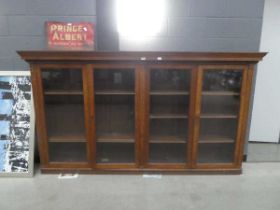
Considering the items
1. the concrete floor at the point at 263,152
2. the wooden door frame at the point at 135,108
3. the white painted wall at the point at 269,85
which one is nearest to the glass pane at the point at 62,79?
the wooden door frame at the point at 135,108

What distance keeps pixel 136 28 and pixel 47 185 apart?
198cm

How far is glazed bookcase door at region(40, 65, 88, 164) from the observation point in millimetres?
2436

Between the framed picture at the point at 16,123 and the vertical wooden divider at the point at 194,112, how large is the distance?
1755mm

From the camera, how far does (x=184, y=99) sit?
2564 mm

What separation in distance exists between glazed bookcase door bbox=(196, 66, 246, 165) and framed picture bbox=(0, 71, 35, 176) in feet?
6.24

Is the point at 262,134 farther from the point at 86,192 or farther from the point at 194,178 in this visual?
the point at 86,192

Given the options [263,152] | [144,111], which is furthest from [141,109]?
[263,152]

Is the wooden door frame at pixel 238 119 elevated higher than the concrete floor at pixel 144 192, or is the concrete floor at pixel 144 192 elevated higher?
the wooden door frame at pixel 238 119

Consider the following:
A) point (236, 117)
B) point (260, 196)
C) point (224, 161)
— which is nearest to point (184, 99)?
point (236, 117)

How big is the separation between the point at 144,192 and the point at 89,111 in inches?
39.6

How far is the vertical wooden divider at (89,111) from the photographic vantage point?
92.4 inches

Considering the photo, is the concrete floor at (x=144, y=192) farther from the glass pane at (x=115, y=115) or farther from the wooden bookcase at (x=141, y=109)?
the glass pane at (x=115, y=115)

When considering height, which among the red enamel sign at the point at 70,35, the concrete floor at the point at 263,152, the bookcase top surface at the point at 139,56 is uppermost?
the red enamel sign at the point at 70,35

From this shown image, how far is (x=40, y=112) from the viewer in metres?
2.44
